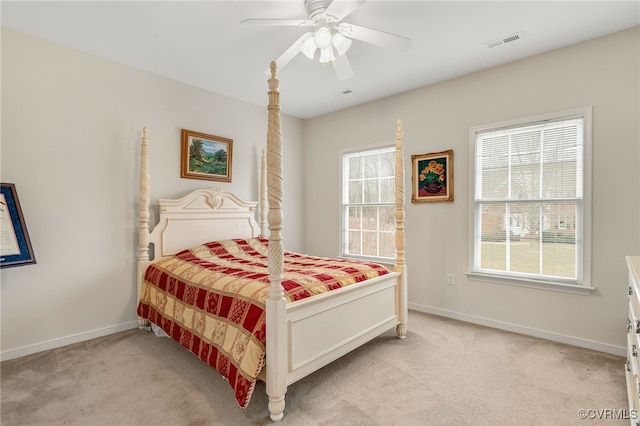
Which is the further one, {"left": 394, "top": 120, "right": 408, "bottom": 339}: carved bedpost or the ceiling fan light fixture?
{"left": 394, "top": 120, "right": 408, "bottom": 339}: carved bedpost

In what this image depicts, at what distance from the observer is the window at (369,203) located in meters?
4.11

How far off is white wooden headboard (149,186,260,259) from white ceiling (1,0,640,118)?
134cm

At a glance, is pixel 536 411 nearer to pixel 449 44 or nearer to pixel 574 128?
pixel 574 128

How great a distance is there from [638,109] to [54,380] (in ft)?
15.6

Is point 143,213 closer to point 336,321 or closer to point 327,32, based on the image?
point 336,321

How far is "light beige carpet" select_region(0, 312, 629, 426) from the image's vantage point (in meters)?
1.82

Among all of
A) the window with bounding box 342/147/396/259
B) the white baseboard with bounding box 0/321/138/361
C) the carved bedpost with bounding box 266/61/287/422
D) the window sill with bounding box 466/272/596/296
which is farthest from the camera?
the window with bounding box 342/147/396/259

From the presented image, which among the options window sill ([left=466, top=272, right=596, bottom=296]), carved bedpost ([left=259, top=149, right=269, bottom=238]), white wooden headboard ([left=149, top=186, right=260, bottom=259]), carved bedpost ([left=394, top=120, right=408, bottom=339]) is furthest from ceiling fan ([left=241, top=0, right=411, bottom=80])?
window sill ([left=466, top=272, right=596, bottom=296])

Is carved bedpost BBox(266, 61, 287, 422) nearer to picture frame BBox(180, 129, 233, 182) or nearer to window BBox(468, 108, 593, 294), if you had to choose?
picture frame BBox(180, 129, 233, 182)

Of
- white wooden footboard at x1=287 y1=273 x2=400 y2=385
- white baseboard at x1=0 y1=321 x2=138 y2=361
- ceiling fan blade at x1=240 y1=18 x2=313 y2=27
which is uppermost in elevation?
ceiling fan blade at x1=240 y1=18 x2=313 y2=27

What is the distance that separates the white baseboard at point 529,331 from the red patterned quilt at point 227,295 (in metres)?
1.22

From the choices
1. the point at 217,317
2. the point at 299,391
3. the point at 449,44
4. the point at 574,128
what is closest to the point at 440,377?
the point at 299,391

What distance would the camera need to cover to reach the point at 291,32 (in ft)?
8.55

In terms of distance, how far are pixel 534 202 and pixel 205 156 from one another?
3.49 m
